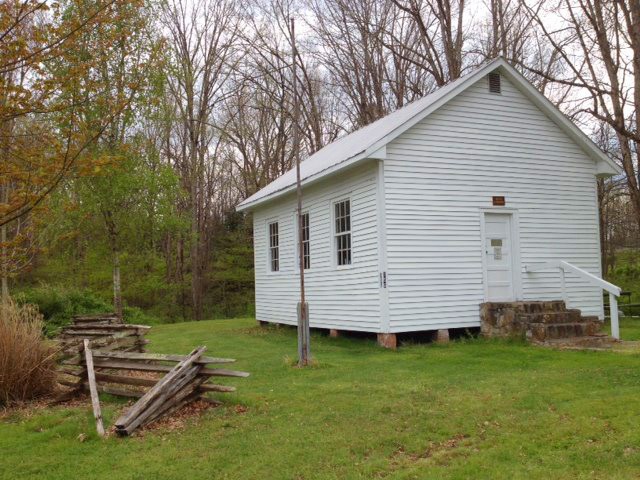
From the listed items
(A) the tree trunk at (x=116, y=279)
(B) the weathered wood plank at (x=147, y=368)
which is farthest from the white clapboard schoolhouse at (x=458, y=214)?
(A) the tree trunk at (x=116, y=279)

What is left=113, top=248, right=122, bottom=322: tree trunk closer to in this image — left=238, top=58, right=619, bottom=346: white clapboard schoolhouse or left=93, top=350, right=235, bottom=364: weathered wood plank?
left=238, top=58, right=619, bottom=346: white clapboard schoolhouse

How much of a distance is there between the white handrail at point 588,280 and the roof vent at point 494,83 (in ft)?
13.0

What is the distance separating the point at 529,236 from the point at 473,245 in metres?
1.50

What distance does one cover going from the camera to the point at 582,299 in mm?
14164

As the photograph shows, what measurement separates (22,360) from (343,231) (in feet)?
24.8

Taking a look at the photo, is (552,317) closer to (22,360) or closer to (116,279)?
(22,360)

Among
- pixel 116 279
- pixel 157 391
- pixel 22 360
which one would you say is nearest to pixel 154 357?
pixel 157 391

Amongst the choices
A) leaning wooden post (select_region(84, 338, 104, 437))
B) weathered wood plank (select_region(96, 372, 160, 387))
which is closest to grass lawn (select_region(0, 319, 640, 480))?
leaning wooden post (select_region(84, 338, 104, 437))

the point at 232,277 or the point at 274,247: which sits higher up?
the point at 274,247

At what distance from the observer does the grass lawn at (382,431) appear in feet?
16.8

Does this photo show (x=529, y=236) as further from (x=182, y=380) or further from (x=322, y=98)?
(x=322, y=98)

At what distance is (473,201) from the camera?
43.1 feet

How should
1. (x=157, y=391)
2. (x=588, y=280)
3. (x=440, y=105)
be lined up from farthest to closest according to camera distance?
(x=440, y=105) < (x=588, y=280) < (x=157, y=391)

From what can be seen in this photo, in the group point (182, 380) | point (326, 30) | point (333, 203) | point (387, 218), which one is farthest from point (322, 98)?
point (182, 380)
